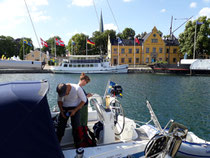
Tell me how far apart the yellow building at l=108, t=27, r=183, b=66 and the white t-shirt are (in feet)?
176

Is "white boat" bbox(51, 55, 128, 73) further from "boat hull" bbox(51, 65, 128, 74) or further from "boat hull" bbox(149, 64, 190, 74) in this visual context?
"boat hull" bbox(149, 64, 190, 74)

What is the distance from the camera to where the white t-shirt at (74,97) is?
13.1ft

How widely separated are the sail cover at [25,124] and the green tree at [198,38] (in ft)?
172

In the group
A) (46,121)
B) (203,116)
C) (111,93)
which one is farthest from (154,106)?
(46,121)

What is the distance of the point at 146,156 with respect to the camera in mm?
4133

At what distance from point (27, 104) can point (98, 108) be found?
2220 millimetres

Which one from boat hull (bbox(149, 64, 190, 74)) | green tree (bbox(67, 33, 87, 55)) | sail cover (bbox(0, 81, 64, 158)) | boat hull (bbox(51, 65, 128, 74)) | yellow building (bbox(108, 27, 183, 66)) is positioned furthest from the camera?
green tree (bbox(67, 33, 87, 55))

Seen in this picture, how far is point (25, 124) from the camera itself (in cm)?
266

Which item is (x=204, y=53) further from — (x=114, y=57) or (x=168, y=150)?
(x=168, y=150)

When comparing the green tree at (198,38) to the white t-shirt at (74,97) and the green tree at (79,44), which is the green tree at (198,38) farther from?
the white t-shirt at (74,97)

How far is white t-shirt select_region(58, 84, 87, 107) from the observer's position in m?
4.01

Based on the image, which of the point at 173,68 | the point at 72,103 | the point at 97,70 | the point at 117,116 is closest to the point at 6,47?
the point at 97,70

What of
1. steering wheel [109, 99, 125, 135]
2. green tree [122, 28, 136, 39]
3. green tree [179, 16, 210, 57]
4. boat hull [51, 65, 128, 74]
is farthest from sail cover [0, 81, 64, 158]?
green tree [122, 28, 136, 39]

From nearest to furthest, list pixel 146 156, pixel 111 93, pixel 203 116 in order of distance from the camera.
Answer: pixel 146 156 → pixel 111 93 → pixel 203 116
